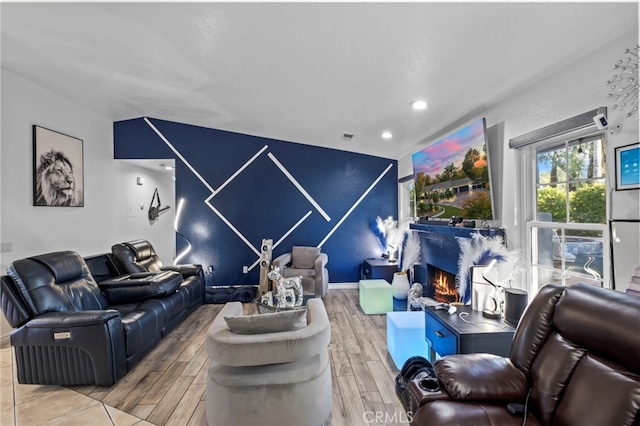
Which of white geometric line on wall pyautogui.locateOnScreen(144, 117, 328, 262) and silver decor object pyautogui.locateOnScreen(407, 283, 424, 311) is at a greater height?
white geometric line on wall pyautogui.locateOnScreen(144, 117, 328, 262)

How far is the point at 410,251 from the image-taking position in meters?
4.49

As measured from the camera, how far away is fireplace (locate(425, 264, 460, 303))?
347 centimetres

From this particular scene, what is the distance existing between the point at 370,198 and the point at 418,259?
1.58 meters

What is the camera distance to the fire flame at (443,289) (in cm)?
346

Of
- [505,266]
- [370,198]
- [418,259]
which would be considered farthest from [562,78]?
[370,198]

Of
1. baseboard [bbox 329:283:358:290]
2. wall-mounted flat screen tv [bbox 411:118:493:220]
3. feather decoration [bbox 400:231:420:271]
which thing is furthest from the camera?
baseboard [bbox 329:283:358:290]

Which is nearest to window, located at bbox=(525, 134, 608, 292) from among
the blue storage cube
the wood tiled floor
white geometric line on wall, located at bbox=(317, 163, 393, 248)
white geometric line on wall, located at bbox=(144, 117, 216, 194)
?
the blue storage cube

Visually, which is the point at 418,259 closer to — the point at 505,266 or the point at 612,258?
the point at 505,266

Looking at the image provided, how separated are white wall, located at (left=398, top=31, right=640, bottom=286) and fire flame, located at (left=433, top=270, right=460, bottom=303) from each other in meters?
1.15

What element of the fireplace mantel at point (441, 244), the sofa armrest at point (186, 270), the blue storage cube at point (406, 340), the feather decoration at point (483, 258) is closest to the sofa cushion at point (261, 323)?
the blue storage cube at point (406, 340)

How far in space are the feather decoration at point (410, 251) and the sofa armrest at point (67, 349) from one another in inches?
145

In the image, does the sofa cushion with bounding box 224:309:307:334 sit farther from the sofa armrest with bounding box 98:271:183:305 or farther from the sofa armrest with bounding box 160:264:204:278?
the sofa armrest with bounding box 160:264:204:278

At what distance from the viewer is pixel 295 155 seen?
17.4 ft

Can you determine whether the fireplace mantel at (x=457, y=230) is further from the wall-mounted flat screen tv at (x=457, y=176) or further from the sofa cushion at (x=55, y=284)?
the sofa cushion at (x=55, y=284)
